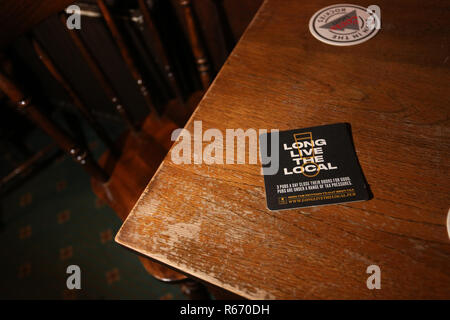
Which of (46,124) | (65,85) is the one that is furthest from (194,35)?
(46,124)

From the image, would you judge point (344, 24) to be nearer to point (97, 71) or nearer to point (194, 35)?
point (194, 35)

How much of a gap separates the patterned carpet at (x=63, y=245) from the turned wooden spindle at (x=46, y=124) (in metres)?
0.66

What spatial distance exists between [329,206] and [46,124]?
0.92 meters

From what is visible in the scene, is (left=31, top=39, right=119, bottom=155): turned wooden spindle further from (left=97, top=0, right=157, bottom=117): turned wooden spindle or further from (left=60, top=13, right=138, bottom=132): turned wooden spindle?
Answer: (left=97, top=0, right=157, bottom=117): turned wooden spindle

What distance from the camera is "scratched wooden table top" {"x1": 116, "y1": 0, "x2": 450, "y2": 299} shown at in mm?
572

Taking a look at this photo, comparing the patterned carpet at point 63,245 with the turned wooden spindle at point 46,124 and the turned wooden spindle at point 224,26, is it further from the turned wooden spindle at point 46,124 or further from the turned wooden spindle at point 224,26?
the turned wooden spindle at point 224,26

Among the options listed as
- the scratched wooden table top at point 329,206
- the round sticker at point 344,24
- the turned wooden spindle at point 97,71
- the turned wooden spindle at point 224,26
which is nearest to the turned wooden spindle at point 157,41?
the turned wooden spindle at point 97,71

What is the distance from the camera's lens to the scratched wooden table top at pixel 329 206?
0.57 m

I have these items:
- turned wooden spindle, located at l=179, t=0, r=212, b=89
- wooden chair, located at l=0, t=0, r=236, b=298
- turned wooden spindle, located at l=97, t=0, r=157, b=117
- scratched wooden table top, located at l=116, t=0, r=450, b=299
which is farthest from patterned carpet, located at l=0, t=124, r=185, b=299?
scratched wooden table top, located at l=116, t=0, r=450, b=299

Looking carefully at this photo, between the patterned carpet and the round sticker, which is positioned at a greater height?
the round sticker

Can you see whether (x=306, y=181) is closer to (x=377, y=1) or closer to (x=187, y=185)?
(x=187, y=185)

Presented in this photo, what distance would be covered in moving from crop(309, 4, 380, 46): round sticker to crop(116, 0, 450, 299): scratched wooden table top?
1.0 inches

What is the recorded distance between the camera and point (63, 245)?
6.54 ft

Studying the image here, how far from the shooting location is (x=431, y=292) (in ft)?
1.74
